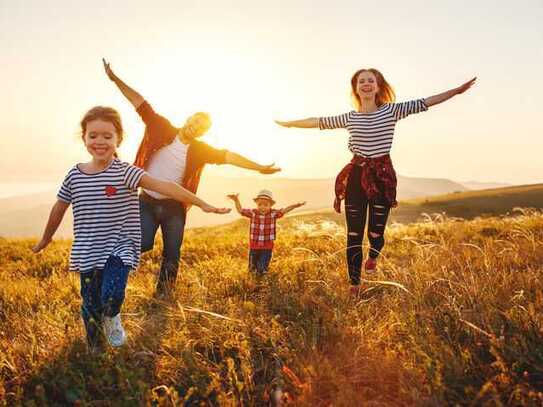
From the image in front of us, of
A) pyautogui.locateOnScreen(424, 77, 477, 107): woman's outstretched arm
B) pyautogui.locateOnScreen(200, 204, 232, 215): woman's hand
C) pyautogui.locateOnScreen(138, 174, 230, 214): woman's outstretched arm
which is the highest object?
pyautogui.locateOnScreen(424, 77, 477, 107): woman's outstretched arm

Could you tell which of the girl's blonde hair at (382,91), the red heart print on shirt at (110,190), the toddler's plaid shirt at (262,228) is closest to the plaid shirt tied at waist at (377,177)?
the girl's blonde hair at (382,91)

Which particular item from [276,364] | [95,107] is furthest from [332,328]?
[95,107]

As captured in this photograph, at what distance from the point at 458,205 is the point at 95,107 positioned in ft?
133

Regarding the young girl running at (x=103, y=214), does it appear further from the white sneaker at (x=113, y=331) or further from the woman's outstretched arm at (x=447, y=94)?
the woman's outstretched arm at (x=447, y=94)

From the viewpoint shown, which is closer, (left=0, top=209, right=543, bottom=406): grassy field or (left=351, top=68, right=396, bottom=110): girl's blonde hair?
(left=0, top=209, right=543, bottom=406): grassy field

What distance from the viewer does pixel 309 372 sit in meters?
3.03

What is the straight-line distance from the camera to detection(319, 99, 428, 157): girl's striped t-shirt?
5.37 m

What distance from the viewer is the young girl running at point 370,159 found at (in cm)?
536

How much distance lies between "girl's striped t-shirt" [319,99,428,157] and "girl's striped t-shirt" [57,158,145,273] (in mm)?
2563

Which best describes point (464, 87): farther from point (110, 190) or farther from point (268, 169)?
point (110, 190)

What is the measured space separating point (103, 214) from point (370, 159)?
2.90 meters

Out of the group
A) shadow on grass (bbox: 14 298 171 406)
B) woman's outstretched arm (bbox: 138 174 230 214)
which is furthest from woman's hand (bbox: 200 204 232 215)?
shadow on grass (bbox: 14 298 171 406)

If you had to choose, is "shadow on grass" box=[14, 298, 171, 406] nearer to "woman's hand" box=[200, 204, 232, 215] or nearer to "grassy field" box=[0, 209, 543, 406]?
"grassy field" box=[0, 209, 543, 406]

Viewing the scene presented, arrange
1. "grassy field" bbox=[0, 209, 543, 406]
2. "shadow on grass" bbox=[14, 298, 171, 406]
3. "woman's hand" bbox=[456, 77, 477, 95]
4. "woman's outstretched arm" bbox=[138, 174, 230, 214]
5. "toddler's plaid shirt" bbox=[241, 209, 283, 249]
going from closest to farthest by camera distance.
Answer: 1. "grassy field" bbox=[0, 209, 543, 406]
2. "shadow on grass" bbox=[14, 298, 171, 406]
3. "woman's outstretched arm" bbox=[138, 174, 230, 214]
4. "woman's hand" bbox=[456, 77, 477, 95]
5. "toddler's plaid shirt" bbox=[241, 209, 283, 249]
